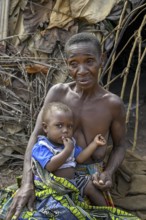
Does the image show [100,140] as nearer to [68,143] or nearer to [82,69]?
[68,143]

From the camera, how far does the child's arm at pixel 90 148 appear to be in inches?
114

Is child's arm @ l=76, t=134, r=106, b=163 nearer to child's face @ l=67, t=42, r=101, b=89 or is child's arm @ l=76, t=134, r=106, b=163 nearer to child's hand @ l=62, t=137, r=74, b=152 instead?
child's hand @ l=62, t=137, r=74, b=152

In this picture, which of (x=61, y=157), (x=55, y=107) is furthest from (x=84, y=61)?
(x=61, y=157)

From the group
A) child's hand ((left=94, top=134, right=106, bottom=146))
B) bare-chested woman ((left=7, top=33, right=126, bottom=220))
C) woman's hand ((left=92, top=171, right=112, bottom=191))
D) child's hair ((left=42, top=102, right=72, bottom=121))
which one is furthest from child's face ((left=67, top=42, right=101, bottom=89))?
woman's hand ((left=92, top=171, right=112, bottom=191))

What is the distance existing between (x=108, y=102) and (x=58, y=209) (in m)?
0.74

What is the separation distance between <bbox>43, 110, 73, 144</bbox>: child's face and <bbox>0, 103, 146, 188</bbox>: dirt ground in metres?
1.21

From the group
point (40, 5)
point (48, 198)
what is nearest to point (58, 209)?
point (48, 198)

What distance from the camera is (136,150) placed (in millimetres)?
4605

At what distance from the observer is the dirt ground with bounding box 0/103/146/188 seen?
407 cm

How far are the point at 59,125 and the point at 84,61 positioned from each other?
1.28 ft

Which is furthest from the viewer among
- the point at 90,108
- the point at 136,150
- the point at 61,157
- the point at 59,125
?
the point at 136,150

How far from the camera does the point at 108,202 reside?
9.81ft

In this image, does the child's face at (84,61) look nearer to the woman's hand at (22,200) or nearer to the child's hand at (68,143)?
the child's hand at (68,143)

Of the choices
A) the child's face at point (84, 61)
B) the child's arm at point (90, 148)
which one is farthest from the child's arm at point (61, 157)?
the child's face at point (84, 61)
